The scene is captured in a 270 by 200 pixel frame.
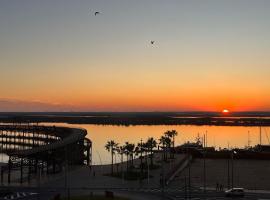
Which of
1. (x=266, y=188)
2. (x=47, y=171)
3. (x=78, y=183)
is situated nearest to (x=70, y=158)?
(x=47, y=171)

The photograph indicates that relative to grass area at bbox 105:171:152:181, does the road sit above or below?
below

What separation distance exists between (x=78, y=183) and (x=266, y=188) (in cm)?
2616

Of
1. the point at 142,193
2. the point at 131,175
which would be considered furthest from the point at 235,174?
the point at 142,193

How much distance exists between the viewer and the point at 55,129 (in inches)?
5266

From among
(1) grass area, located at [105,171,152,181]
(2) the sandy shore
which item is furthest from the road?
(1) grass area, located at [105,171,152,181]

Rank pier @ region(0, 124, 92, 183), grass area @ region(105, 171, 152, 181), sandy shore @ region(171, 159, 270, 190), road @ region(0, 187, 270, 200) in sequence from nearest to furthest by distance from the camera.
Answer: road @ region(0, 187, 270, 200)
sandy shore @ region(171, 159, 270, 190)
grass area @ region(105, 171, 152, 181)
pier @ region(0, 124, 92, 183)

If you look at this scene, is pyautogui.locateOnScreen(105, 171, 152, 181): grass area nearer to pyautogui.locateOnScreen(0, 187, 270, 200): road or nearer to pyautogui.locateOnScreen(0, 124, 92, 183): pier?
pyautogui.locateOnScreen(0, 124, 92, 183): pier

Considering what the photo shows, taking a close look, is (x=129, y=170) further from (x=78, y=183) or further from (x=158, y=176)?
(x=78, y=183)

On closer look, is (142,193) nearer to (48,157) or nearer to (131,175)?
(131,175)

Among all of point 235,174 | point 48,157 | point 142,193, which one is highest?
point 48,157

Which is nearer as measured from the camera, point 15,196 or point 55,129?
point 15,196

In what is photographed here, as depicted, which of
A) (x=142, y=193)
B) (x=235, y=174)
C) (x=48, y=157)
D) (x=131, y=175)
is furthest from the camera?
(x=235, y=174)

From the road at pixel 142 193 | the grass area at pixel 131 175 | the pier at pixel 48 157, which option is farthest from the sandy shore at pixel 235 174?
the pier at pixel 48 157

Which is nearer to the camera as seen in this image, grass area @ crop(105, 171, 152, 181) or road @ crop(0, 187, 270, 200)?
road @ crop(0, 187, 270, 200)
